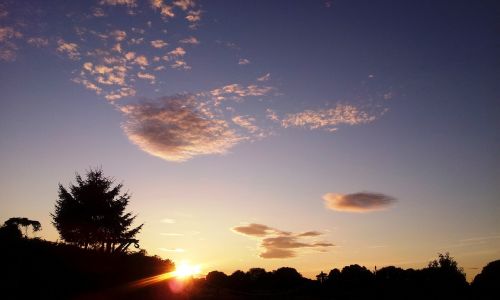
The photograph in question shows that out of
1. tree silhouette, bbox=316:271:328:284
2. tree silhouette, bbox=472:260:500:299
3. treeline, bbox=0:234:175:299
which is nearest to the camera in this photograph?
treeline, bbox=0:234:175:299

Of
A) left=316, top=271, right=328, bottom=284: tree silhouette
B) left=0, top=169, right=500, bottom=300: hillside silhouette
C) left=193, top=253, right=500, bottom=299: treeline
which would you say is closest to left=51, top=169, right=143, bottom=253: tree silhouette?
left=0, top=169, right=500, bottom=300: hillside silhouette

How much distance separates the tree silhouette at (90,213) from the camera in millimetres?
32438

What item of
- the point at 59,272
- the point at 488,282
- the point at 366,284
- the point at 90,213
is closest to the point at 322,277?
the point at 366,284

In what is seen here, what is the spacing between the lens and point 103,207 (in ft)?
112

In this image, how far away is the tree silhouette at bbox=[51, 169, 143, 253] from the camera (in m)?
32.4

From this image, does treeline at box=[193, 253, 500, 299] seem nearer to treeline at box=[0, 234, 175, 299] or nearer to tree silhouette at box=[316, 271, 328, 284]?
tree silhouette at box=[316, 271, 328, 284]

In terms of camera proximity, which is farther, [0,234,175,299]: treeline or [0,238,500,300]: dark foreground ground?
[0,238,500,300]: dark foreground ground

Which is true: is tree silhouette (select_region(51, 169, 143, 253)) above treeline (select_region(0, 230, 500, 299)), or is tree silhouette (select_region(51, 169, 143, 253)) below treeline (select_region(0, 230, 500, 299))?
above

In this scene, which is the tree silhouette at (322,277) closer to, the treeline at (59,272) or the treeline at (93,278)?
the treeline at (93,278)

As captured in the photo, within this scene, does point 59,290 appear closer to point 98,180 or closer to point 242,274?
point 98,180

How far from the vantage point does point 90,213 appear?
33125 mm

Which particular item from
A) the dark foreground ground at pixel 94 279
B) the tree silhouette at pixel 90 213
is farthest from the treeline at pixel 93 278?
the tree silhouette at pixel 90 213

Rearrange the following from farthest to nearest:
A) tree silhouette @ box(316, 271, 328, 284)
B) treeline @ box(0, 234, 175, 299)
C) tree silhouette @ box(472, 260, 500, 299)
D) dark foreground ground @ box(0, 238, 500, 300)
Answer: tree silhouette @ box(316, 271, 328, 284) → tree silhouette @ box(472, 260, 500, 299) → dark foreground ground @ box(0, 238, 500, 300) → treeline @ box(0, 234, 175, 299)

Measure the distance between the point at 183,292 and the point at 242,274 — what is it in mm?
31289
